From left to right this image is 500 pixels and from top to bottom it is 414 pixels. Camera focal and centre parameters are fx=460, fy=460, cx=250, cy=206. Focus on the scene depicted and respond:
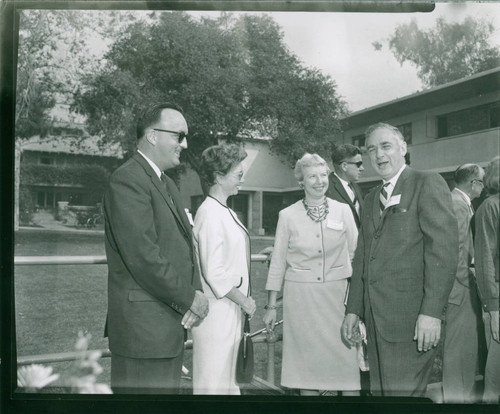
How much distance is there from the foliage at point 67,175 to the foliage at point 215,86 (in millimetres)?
207

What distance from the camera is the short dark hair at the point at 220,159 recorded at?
2604mm

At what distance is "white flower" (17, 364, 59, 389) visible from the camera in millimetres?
2576

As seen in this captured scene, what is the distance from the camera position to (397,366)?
238 cm

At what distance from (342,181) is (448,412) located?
54.2 inches

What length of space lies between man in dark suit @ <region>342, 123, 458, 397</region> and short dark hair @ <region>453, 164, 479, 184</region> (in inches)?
8.3

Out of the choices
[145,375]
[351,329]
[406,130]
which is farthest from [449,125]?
[145,375]

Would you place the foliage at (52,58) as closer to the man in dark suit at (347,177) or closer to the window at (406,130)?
the man in dark suit at (347,177)

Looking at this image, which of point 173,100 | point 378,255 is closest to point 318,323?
point 378,255

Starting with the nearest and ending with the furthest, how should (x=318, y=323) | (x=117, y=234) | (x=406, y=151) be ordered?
(x=117, y=234) → (x=406, y=151) → (x=318, y=323)

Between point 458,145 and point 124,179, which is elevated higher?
point 458,145

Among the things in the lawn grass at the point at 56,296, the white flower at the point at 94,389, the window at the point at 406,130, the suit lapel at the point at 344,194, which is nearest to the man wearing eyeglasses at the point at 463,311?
the window at the point at 406,130

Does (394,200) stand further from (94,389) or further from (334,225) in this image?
(94,389)

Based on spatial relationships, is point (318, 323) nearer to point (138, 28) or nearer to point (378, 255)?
point (378, 255)

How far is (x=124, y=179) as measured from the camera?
2.40m
